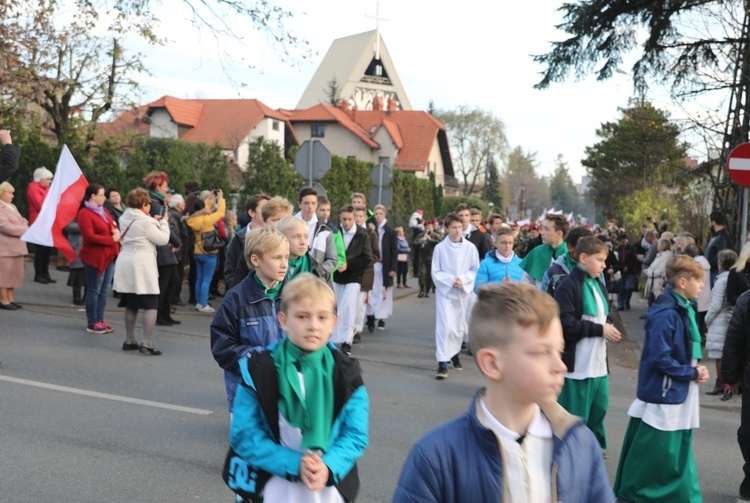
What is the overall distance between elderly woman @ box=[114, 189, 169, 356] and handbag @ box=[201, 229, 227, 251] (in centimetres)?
348

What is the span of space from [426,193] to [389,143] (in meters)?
29.8

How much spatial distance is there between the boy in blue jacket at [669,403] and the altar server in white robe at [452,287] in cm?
469

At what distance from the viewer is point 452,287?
10.6m

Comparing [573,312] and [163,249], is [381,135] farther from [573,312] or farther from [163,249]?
[573,312]

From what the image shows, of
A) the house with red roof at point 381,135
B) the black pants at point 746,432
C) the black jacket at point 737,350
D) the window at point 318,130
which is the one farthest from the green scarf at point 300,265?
the window at point 318,130

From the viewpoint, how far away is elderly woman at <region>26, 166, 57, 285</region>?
47.7ft

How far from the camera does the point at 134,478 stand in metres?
5.73

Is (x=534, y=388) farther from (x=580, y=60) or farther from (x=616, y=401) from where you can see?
(x=580, y=60)

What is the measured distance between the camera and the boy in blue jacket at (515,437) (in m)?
2.28

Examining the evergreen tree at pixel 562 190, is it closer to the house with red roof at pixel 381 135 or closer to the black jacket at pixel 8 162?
the house with red roof at pixel 381 135

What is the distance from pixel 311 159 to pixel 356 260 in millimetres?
5573

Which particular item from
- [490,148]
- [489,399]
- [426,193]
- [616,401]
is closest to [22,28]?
[616,401]

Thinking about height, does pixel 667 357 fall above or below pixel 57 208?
below

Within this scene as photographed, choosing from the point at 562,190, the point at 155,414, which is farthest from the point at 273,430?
the point at 562,190
